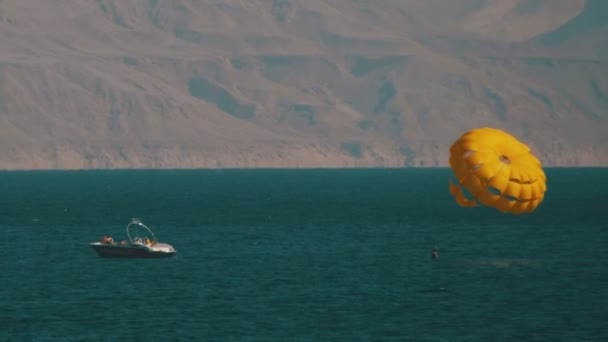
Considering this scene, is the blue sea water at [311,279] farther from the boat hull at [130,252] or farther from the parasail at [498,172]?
the parasail at [498,172]

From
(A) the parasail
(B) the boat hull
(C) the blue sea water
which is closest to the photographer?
(C) the blue sea water

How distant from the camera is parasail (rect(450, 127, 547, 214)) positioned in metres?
76.1

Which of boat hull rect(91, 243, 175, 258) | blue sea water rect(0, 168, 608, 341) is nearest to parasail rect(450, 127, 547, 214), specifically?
blue sea water rect(0, 168, 608, 341)

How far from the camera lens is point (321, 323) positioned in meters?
64.4

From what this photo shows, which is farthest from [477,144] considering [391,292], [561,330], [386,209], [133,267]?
[386,209]

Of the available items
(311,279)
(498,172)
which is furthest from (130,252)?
(498,172)

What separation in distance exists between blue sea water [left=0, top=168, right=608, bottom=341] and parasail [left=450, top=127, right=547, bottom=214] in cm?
→ 483

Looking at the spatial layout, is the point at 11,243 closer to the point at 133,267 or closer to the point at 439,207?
the point at 133,267

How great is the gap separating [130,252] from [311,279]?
16245 mm

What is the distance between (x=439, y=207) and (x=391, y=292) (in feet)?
269

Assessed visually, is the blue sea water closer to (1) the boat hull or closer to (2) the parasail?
(1) the boat hull

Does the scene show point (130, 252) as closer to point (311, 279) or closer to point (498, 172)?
point (311, 279)

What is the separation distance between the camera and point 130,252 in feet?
298

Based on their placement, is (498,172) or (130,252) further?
(130,252)
